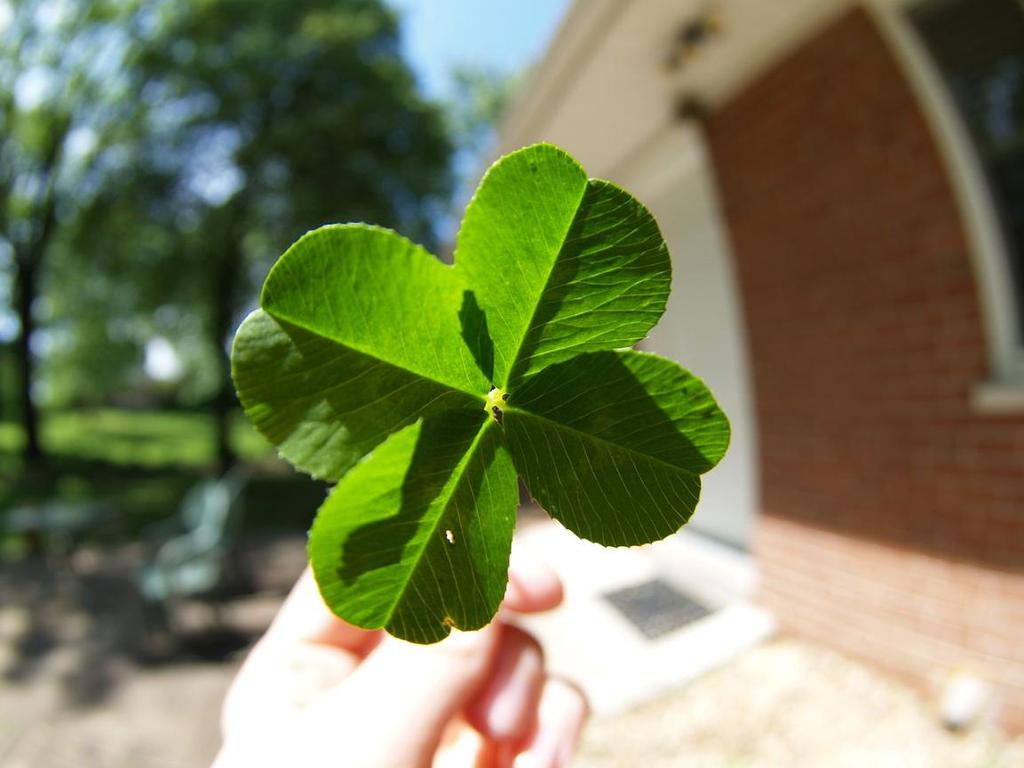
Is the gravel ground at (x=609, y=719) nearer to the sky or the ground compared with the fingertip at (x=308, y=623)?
nearer to the ground

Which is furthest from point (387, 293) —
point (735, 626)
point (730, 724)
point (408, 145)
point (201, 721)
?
point (408, 145)

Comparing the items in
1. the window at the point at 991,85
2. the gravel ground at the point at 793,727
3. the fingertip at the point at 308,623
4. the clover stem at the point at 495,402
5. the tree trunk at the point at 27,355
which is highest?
the tree trunk at the point at 27,355

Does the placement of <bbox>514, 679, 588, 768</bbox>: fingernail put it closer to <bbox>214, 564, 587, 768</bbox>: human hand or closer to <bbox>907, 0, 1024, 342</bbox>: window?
<bbox>214, 564, 587, 768</bbox>: human hand

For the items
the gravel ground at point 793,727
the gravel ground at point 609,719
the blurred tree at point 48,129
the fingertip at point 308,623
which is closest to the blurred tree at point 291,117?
A: the blurred tree at point 48,129

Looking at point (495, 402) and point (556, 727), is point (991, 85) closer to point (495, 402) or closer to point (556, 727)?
point (556, 727)

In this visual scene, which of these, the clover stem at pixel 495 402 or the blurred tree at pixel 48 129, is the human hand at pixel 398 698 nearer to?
the clover stem at pixel 495 402

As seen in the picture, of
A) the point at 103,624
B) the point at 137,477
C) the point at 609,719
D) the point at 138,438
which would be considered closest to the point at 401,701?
the point at 609,719

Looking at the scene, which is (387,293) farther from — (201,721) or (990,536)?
(201,721)
